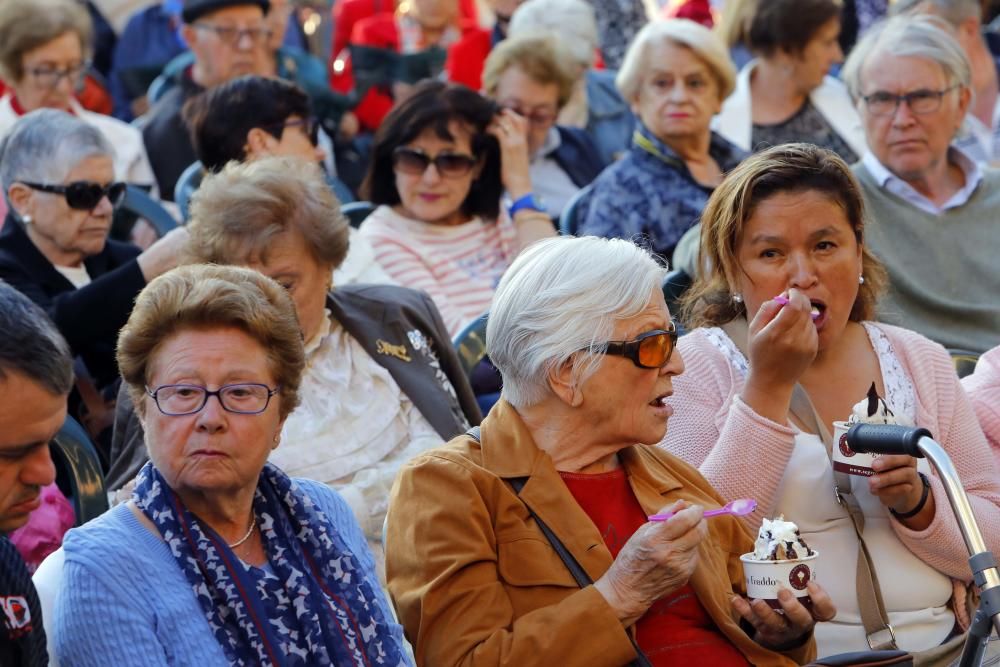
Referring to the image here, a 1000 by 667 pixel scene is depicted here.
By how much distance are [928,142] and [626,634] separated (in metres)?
2.80

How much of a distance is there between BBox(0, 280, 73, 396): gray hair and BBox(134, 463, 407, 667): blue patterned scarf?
13.6 inches

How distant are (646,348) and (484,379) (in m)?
1.85

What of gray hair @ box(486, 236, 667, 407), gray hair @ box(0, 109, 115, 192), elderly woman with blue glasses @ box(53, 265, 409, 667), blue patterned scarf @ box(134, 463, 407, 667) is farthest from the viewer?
gray hair @ box(0, 109, 115, 192)

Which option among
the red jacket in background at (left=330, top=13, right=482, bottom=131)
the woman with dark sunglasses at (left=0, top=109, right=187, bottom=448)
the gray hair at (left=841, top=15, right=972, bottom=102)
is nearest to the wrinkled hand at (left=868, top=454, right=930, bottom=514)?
the gray hair at (left=841, top=15, right=972, bottom=102)

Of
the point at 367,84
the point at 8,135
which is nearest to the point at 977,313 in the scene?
the point at 8,135

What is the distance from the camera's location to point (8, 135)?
5.15m

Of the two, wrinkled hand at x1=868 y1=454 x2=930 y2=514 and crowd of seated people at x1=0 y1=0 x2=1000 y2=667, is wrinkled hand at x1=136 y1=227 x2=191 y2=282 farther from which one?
wrinkled hand at x1=868 y1=454 x2=930 y2=514

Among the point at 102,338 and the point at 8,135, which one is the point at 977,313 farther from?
the point at 8,135

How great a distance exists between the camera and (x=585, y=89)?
7.95 m

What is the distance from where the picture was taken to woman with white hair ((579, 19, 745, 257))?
→ 5801 millimetres

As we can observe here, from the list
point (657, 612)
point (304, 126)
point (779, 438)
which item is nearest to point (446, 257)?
point (304, 126)

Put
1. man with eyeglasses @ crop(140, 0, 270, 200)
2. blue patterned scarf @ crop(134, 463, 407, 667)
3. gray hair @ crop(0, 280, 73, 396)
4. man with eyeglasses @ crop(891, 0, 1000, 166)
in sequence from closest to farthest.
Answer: gray hair @ crop(0, 280, 73, 396) → blue patterned scarf @ crop(134, 463, 407, 667) → man with eyeglasses @ crop(140, 0, 270, 200) → man with eyeglasses @ crop(891, 0, 1000, 166)

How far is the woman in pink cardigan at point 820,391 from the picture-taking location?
3580 millimetres

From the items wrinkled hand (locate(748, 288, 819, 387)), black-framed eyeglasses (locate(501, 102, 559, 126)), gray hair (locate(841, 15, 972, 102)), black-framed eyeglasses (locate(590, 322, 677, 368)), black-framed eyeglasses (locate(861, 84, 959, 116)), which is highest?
gray hair (locate(841, 15, 972, 102))
